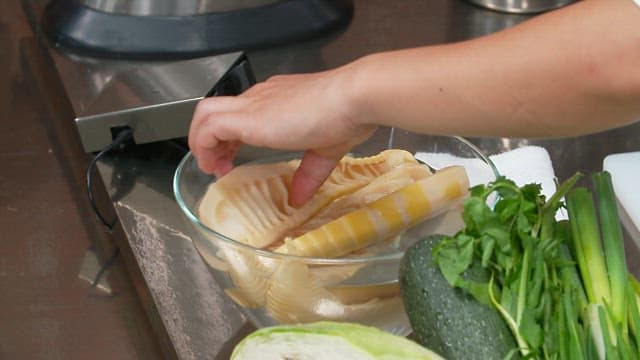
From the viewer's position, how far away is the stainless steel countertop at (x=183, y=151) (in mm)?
718

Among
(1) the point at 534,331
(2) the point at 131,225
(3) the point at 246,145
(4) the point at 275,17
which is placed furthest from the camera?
(4) the point at 275,17

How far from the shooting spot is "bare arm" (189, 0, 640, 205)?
53 cm

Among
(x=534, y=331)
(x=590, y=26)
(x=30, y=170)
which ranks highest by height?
(x=590, y=26)

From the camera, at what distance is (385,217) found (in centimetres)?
63

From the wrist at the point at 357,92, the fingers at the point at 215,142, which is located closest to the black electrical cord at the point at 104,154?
the fingers at the point at 215,142

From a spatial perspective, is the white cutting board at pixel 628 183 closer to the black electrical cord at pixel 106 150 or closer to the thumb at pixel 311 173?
the thumb at pixel 311 173

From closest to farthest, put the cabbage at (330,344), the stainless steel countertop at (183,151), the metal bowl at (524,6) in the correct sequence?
the cabbage at (330,344), the stainless steel countertop at (183,151), the metal bowl at (524,6)

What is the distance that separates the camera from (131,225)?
82cm

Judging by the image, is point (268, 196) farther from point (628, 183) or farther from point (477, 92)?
point (628, 183)

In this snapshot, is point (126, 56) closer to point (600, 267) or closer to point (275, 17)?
point (275, 17)

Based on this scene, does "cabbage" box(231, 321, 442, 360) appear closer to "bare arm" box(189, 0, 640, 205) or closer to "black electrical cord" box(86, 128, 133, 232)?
"bare arm" box(189, 0, 640, 205)

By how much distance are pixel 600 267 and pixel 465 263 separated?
0.09 m

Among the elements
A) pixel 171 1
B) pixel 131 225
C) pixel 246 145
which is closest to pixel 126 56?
pixel 171 1

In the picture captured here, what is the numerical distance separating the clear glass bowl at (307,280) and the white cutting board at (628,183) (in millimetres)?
256
